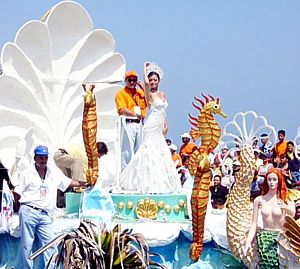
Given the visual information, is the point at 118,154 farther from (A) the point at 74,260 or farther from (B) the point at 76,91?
(A) the point at 74,260

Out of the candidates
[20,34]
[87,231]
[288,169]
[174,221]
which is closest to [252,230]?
[174,221]

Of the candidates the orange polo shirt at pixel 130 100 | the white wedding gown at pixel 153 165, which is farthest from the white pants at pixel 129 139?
the white wedding gown at pixel 153 165

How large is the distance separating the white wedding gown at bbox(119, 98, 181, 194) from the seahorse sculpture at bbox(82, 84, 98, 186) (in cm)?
60

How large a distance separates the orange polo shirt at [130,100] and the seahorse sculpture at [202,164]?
3.86 ft

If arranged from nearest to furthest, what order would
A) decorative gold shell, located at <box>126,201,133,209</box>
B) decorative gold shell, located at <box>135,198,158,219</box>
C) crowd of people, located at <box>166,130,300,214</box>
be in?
decorative gold shell, located at <box>135,198,158,219</box>, decorative gold shell, located at <box>126,201,133,209</box>, crowd of people, located at <box>166,130,300,214</box>

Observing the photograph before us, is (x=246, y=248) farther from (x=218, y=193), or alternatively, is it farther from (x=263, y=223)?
(x=218, y=193)

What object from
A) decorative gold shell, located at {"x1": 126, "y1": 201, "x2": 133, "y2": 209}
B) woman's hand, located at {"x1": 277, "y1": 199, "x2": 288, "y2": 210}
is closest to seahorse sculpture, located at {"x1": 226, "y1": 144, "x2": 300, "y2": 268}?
woman's hand, located at {"x1": 277, "y1": 199, "x2": 288, "y2": 210}

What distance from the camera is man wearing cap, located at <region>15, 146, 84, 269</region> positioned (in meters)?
8.77

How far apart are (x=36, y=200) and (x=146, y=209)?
176 cm

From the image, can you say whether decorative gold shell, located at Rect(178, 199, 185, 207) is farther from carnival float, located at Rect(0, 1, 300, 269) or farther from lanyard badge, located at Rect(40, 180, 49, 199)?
lanyard badge, located at Rect(40, 180, 49, 199)

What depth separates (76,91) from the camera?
14.9 meters

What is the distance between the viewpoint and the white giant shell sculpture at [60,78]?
1412cm

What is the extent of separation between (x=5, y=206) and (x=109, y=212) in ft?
4.14

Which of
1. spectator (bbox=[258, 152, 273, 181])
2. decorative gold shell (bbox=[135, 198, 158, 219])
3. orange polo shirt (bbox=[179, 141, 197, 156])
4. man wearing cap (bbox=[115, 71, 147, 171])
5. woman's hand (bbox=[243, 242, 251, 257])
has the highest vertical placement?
man wearing cap (bbox=[115, 71, 147, 171])
